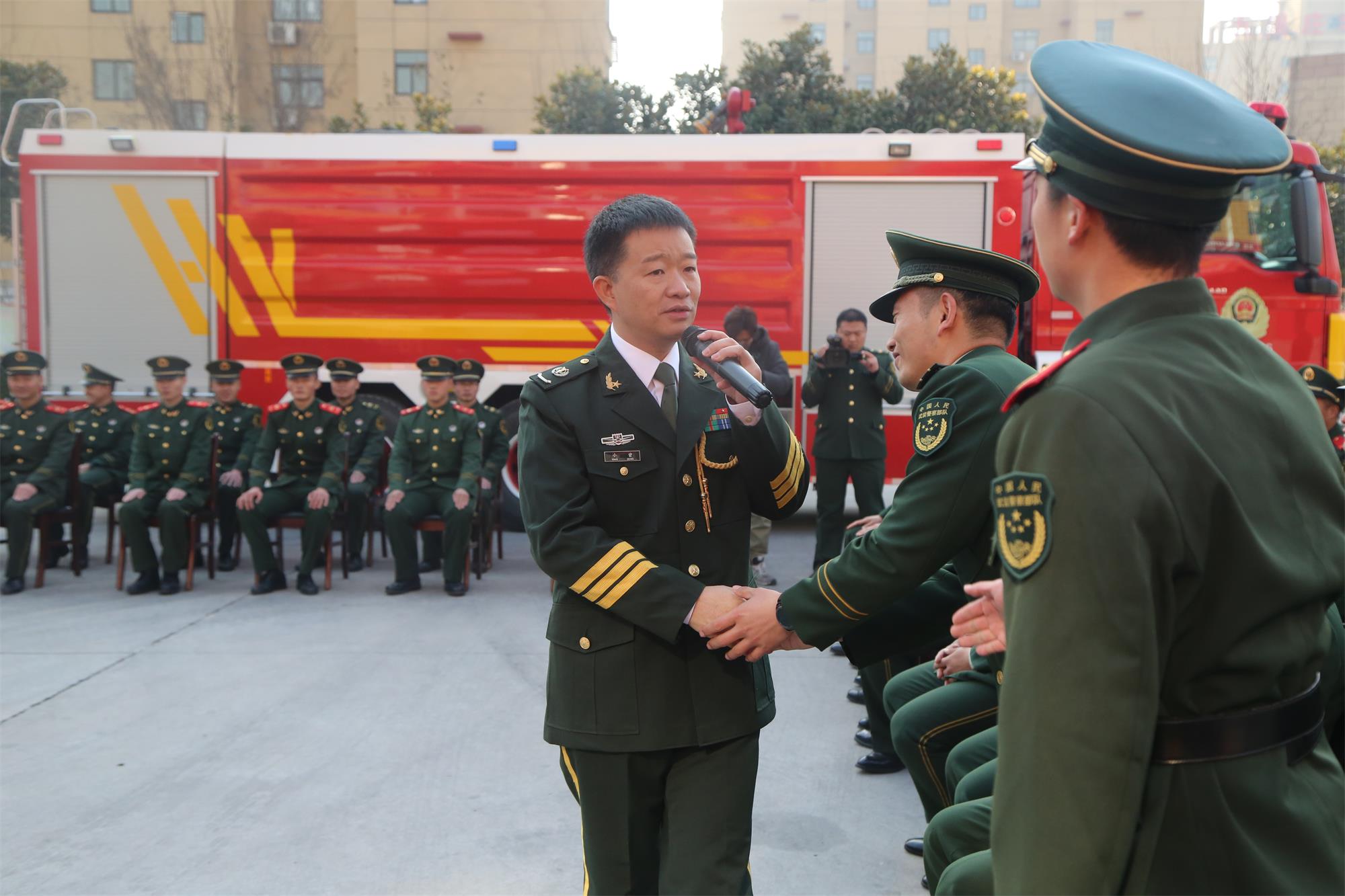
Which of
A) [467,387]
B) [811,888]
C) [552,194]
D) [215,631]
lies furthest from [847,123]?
[811,888]

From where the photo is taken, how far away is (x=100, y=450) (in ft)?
26.6

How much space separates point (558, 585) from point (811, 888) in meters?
1.50

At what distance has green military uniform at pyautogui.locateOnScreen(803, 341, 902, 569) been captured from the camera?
Result: 22.5 feet

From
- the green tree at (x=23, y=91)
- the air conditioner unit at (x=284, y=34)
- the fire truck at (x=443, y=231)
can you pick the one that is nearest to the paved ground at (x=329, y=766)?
the fire truck at (x=443, y=231)

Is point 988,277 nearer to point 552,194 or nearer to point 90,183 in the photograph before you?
point 552,194

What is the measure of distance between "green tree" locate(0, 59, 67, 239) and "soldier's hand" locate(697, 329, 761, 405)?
19.7 meters

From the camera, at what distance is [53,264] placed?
8891 millimetres

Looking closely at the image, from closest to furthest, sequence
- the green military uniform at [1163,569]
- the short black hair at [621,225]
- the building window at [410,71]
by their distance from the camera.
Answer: the green military uniform at [1163,569] < the short black hair at [621,225] < the building window at [410,71]

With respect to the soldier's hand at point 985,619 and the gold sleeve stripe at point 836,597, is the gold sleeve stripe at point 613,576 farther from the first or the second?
the soldier's hand at point 985,619

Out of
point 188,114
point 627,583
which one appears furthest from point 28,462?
point 188,114

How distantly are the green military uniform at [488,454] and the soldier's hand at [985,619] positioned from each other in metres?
6.23

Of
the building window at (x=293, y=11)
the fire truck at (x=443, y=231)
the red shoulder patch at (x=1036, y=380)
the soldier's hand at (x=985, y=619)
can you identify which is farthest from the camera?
the building window at (x=293, y=11)

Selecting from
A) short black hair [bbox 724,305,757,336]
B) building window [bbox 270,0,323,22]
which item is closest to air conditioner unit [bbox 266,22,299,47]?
building window [bbox 270,0,323,22]

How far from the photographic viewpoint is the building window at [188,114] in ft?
81.0
